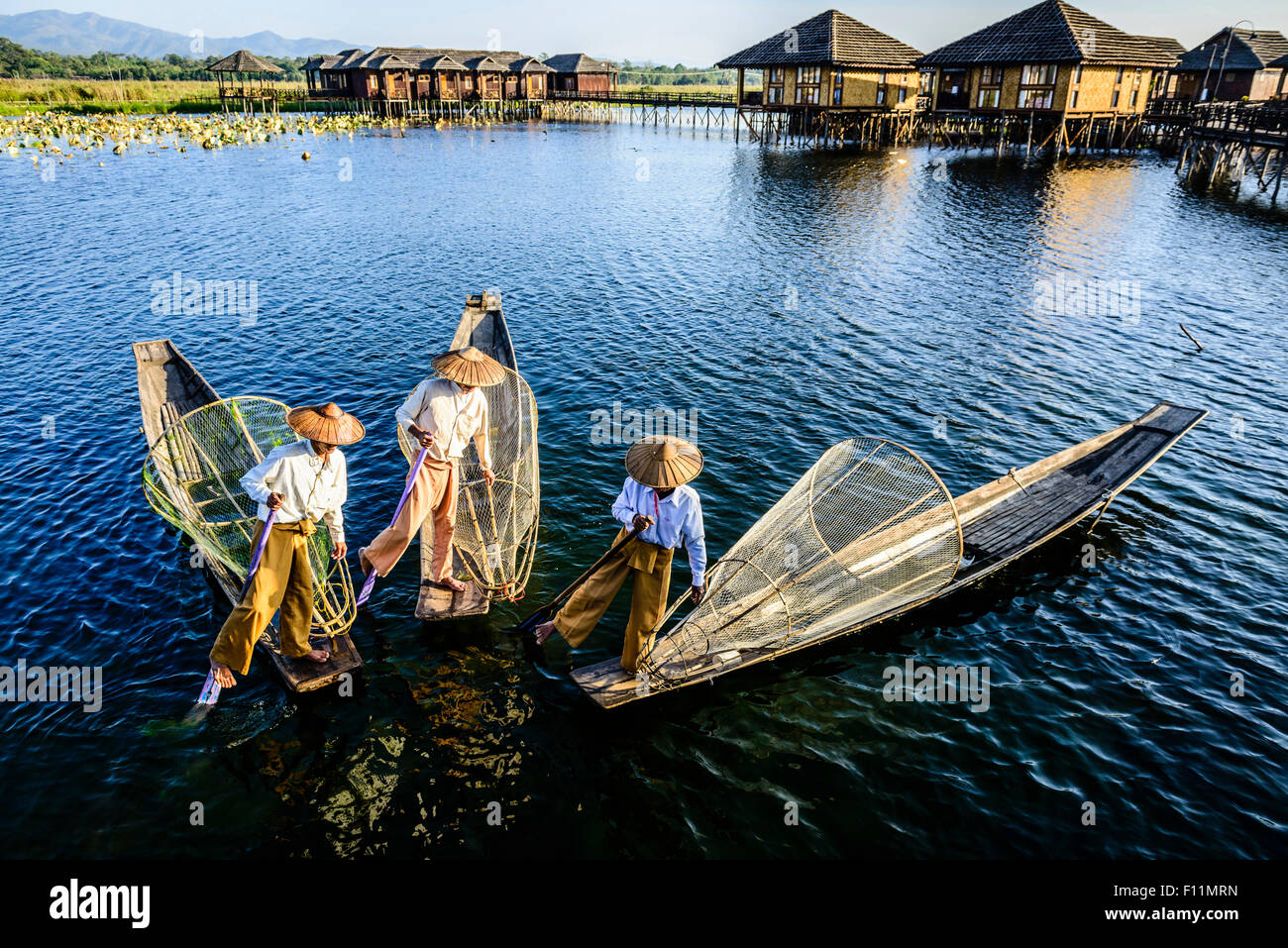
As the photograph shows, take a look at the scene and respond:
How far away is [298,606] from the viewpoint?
797 centimetres

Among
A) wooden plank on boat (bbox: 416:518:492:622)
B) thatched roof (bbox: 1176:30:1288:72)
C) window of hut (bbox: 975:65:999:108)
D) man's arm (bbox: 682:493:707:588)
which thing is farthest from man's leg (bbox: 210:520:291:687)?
thatched roof (bbox: 1176:30:1288:72)

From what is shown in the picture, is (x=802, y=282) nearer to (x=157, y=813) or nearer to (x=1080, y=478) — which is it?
(x=1080, y=478)

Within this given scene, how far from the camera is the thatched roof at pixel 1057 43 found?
165ft

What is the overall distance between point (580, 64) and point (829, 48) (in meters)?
48.3

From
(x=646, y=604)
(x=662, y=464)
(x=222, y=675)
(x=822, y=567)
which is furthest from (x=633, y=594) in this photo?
(x=222, y=675)

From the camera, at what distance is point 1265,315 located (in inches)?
889

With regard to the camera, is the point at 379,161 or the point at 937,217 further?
the point at 379,161

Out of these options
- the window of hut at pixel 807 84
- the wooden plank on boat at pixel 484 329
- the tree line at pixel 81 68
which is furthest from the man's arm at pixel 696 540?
the tree line at pixel 81 68

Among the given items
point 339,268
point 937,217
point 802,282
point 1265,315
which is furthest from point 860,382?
point 937,217

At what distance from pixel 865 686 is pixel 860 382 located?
10.8 metres

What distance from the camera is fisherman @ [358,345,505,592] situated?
920 centimetres

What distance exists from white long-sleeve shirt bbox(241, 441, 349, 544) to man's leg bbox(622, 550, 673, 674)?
3.41 meters
